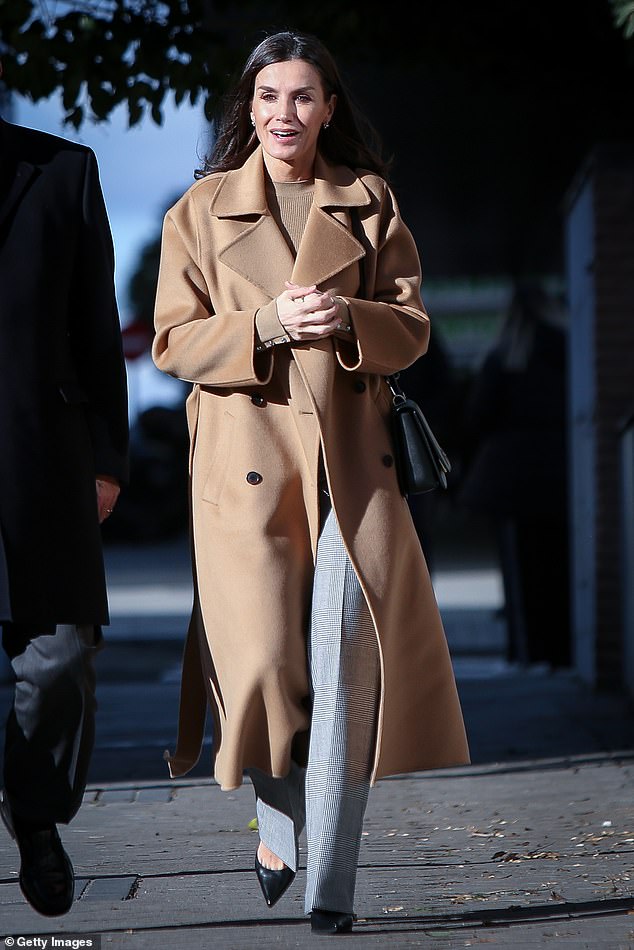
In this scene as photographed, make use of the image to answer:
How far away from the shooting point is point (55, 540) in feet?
11.9

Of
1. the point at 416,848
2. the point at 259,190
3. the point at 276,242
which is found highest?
the point at 259,190

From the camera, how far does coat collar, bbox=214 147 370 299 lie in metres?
3.87

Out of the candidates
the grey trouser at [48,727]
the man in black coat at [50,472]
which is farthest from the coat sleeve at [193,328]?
the grey trouser at [48,727]

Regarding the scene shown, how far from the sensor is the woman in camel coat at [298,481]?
3.72m

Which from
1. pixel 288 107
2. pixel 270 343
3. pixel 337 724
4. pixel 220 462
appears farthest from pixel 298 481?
pixel 288 107

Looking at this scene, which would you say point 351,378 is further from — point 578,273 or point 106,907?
point 578,273

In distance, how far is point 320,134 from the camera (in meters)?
4.13

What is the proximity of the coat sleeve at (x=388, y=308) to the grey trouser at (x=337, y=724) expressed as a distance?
0.41 m

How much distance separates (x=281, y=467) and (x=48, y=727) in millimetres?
804

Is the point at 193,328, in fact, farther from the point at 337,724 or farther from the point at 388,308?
the point at 337,724

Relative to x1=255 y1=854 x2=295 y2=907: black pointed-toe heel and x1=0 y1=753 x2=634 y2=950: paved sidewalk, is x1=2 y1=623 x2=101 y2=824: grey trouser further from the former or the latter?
x1=255 y1=854 x2=295 y2=907: black pointed-toe heel

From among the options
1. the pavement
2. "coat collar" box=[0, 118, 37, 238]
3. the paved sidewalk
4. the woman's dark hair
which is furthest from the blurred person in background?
"coat collar" box=[0, 118, 37, 238]

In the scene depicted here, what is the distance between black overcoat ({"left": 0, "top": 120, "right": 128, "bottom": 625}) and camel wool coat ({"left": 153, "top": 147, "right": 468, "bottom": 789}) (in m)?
0.25

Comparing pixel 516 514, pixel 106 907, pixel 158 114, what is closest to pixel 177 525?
pixel 516 514
